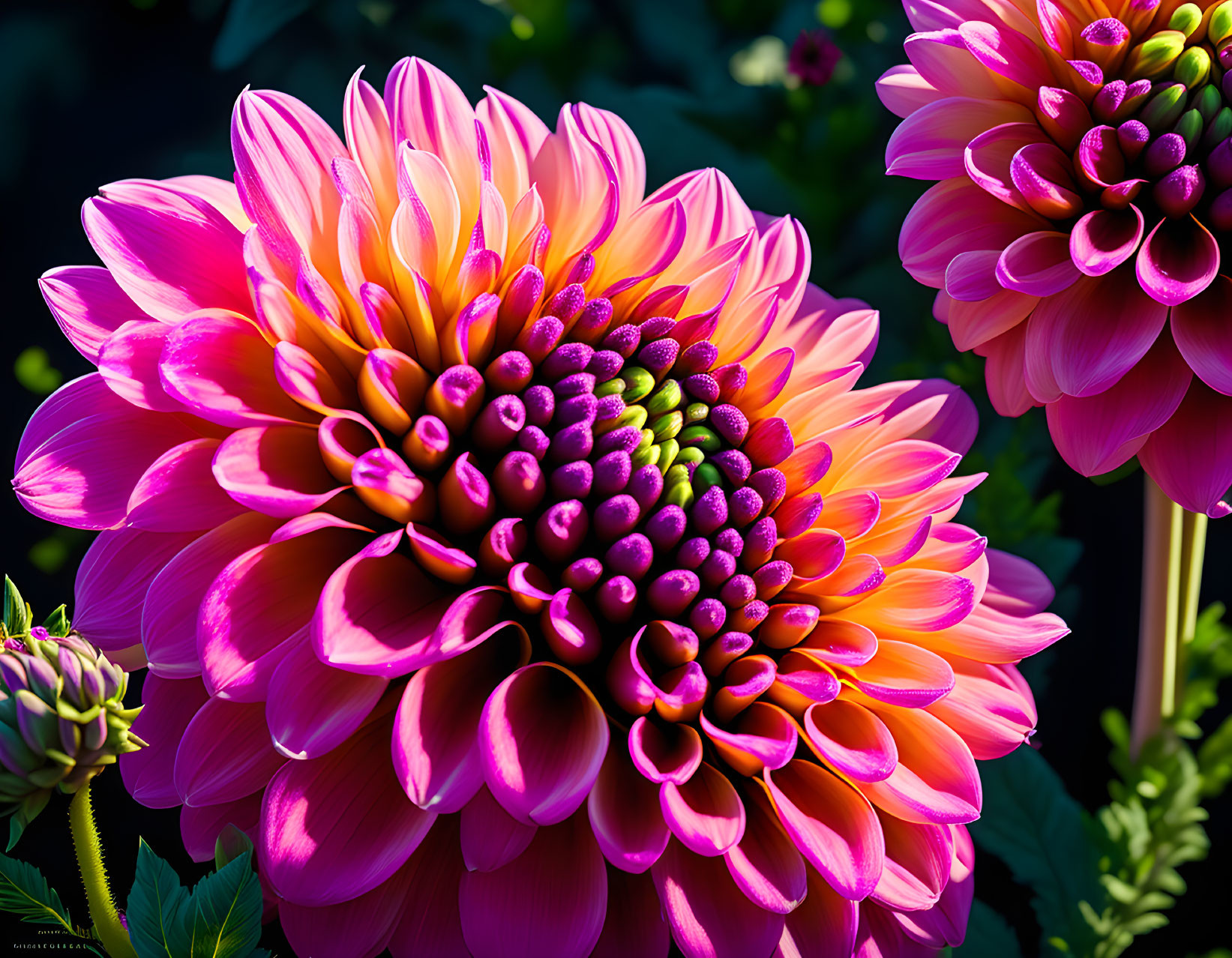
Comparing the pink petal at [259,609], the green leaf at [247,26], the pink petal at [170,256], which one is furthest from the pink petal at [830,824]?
the green leaf at [247,26]

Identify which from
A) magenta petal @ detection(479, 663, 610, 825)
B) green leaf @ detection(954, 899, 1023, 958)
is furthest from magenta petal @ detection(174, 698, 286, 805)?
green leaf @ detection(954, 899, 1023, 958)

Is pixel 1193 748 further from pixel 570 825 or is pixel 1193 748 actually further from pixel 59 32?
pixel 59 32

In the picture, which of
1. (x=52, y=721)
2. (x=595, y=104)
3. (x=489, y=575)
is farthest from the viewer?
(x=595, y=104)

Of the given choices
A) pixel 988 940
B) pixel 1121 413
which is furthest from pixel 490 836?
pixel 988 940

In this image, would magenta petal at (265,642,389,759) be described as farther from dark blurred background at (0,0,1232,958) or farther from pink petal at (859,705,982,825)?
dark blurred background at (0,0,1232,958)

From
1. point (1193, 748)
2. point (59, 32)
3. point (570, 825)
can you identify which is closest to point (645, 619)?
point (570, 825)

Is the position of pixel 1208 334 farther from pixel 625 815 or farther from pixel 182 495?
pixel 182 495
